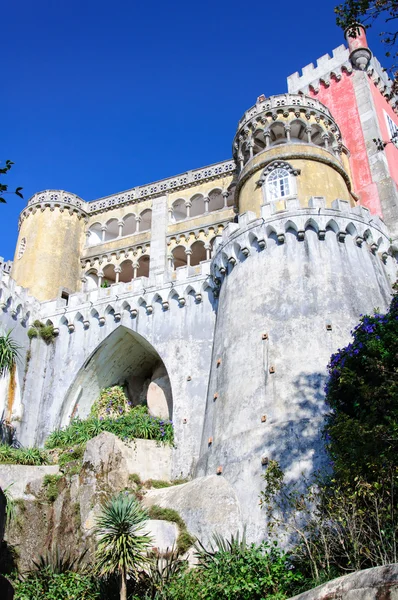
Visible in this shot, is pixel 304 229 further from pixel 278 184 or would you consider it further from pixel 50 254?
pixel 50 254

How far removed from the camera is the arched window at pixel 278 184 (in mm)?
26953

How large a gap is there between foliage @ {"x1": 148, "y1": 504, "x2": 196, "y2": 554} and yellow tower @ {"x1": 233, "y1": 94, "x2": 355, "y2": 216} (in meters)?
12.8

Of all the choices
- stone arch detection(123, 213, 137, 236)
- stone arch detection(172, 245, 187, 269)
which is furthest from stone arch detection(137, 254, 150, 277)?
stone arch detection(123, 213, 137, 236)

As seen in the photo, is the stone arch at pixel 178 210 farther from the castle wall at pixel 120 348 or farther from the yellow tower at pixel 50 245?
the castle wall at pixel 120 348

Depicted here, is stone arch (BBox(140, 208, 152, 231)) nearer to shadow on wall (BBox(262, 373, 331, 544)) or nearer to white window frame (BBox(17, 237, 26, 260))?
white window frame (BBox(17, 237, 26, 260))

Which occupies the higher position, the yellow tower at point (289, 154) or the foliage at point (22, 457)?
the yellow tower at point (289, 154)

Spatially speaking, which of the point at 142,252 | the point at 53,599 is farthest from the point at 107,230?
the point at 53,599

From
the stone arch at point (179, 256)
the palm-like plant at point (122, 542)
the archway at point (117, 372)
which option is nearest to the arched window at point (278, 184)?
the archway at point (117, 372)

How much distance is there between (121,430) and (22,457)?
3.69 metres

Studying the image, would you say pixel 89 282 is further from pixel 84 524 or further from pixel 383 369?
pixel 383 369

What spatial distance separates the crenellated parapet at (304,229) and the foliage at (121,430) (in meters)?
6.54

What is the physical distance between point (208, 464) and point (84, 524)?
431 cm

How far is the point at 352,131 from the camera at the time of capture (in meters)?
32.8

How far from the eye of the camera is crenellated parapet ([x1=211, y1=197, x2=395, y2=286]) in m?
23.5
